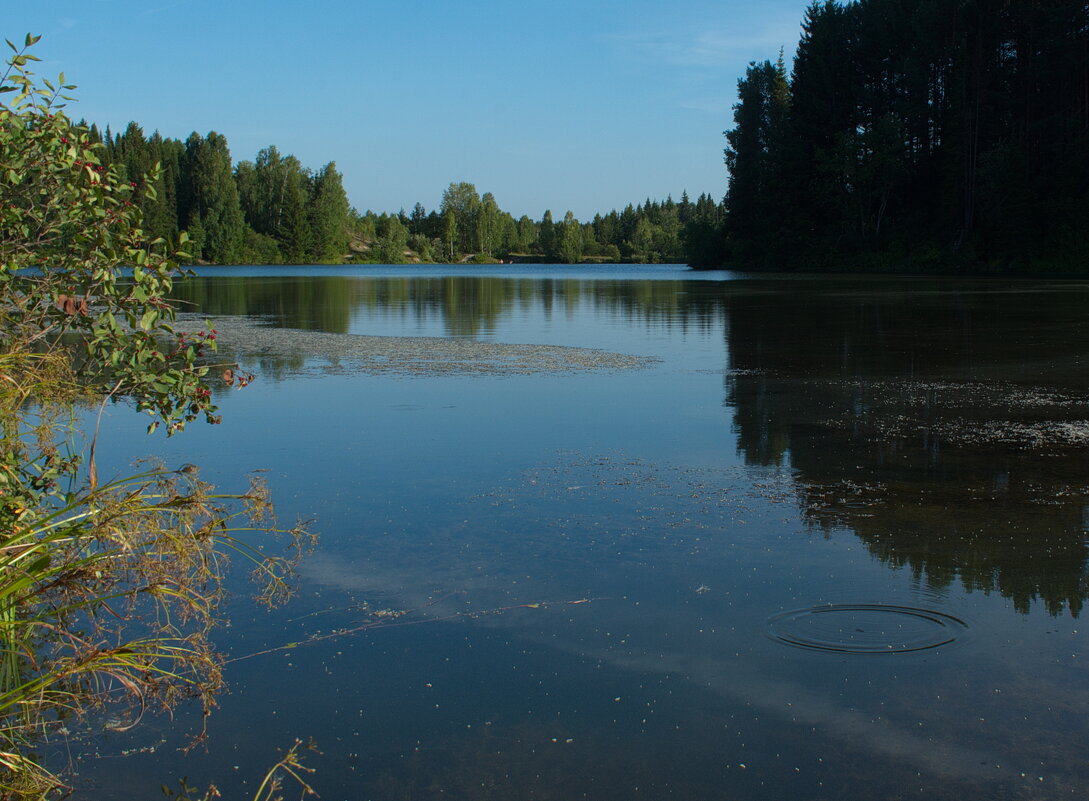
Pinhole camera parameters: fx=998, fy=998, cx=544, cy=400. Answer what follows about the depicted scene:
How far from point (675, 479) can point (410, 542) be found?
2.37m

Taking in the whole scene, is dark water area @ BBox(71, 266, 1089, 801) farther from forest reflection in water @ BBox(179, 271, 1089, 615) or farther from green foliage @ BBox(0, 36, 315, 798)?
green foliage @ BBox(0, 36, 315, 798)

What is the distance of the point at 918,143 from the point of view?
214 ft

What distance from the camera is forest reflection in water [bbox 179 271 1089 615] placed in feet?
19.2

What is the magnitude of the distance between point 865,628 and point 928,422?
221 inches

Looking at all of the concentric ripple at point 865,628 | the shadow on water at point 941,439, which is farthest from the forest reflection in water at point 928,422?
the concentric ripple at point 865,628

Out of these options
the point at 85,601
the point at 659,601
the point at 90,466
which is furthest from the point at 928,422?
the point at 85,601

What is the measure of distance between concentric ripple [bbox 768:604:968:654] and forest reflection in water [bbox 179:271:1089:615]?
486 millimetres

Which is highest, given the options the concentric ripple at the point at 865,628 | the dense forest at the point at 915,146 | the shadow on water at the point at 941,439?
the dense forest at the point at 915,146

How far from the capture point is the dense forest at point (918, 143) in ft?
165

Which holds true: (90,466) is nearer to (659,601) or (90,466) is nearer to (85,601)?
(85,601)

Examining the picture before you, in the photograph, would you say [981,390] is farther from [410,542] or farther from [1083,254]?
[1083,254]

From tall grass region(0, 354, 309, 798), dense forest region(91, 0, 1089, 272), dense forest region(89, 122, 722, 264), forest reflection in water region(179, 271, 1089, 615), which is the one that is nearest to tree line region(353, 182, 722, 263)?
dense forest region(89, 122, 722, 264)

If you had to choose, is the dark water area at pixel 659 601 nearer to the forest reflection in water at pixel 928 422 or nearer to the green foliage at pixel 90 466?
the forest reflection in water at pixel 928 422

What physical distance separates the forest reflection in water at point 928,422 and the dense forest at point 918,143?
29838 millimetres
